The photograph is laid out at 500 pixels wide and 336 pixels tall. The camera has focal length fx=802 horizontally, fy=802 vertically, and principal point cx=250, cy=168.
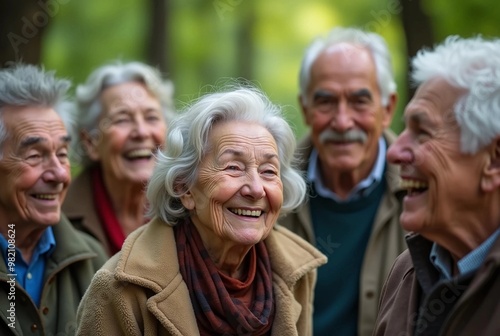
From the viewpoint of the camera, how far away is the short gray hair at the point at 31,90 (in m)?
5.32

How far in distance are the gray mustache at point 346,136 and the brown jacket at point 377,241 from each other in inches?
12.3

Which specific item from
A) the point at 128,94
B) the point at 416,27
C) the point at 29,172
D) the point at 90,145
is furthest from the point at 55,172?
the point at 416,27

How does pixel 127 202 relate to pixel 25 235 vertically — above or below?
above

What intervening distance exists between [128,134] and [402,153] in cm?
321

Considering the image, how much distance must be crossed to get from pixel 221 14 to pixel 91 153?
1190 cm

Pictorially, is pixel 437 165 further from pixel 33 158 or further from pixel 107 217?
pixel 107 217

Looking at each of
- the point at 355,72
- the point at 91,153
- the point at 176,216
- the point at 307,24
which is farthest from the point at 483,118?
the point at 307,24

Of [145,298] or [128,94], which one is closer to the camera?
[145,298]

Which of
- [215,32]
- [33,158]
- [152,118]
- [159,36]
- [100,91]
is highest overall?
[215,32]

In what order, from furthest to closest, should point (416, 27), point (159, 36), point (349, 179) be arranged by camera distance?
1. point (159, 36)
2. point (416, 27)
3. point (349, 179)

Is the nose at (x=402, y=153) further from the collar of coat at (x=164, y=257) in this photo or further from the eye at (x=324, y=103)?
the eye at (x=324, y=103)

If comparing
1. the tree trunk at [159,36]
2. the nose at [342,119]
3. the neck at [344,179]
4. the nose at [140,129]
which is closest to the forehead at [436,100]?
the nose at [342,119]

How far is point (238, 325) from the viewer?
4.27m

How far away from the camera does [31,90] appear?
5.40 m
